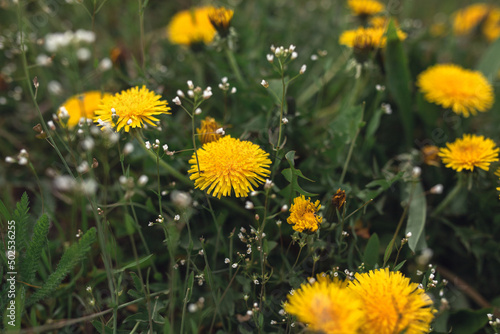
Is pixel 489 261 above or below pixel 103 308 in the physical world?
below

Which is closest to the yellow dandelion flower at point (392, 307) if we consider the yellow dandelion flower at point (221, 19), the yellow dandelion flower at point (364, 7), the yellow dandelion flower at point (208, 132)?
the yellow dandelion flower at point (208, 132)

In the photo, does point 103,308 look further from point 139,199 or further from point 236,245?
point 236,245

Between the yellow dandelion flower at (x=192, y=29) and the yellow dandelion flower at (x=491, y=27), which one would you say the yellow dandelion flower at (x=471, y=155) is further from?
the yellow dandelion flower at (x=491, y=27)

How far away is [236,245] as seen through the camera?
154 cm

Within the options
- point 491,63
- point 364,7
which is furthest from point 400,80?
point 491,63

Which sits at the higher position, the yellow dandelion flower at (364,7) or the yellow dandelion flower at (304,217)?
the yellow dandelion flower at (364,7)

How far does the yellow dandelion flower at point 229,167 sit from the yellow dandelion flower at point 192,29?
89 cm

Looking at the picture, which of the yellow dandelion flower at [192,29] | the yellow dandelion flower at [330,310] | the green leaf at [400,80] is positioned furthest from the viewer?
the yellow dandelion flower at [192,29]

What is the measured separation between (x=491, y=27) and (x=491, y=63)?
2.39 feet

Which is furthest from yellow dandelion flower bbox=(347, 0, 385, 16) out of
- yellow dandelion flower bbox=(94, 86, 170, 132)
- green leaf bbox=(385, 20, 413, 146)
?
yellow dandelion flower bbox=(94, 86, 170, 132)

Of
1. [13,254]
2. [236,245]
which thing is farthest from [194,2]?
[13,254]

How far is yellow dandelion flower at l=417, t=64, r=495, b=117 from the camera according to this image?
172cm

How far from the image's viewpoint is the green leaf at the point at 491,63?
208cm

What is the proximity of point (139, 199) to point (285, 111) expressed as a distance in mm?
680
